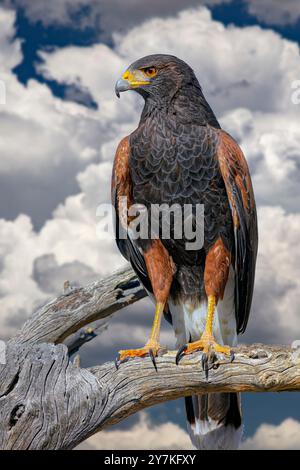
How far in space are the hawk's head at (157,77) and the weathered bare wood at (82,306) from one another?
3.04 metres

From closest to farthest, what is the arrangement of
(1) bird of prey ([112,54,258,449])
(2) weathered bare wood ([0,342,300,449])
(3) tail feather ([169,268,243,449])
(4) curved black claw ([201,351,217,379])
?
(2) weathered bare wood ([0,342,300,449])
(4) curved black claw ([201,351,217,379])
(1) bird of prey ([112,54,258,449])
(3) tail feather ([169,268,243,449])

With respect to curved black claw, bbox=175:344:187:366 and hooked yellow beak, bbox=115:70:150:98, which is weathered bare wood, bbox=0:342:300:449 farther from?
hooked yellow beak, bbox=115:70:150:98

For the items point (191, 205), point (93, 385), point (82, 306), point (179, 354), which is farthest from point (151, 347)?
point (82, 306)

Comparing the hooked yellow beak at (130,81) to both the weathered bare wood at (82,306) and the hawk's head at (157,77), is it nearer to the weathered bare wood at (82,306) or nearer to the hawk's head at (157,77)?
the hawk's head at (157,77)

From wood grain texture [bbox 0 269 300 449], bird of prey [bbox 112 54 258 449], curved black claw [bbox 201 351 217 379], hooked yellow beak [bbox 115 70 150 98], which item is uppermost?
hooked yellow beak [bbox 115 70 150 98]

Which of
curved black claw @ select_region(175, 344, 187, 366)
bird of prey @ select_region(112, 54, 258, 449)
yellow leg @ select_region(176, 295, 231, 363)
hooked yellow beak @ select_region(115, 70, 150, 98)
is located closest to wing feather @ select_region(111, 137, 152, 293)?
bird of prey @ select_region(112, 54, 258, 449)

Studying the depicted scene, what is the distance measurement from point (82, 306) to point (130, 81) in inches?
133

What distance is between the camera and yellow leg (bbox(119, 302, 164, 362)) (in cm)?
605

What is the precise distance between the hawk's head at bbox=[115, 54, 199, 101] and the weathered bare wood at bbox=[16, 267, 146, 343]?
9.96 ft

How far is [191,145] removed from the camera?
20.5 feet

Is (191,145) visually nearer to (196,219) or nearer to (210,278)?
(196,219)

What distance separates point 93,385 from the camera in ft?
18.5

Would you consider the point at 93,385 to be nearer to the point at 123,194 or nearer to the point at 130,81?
the point at 123,194
